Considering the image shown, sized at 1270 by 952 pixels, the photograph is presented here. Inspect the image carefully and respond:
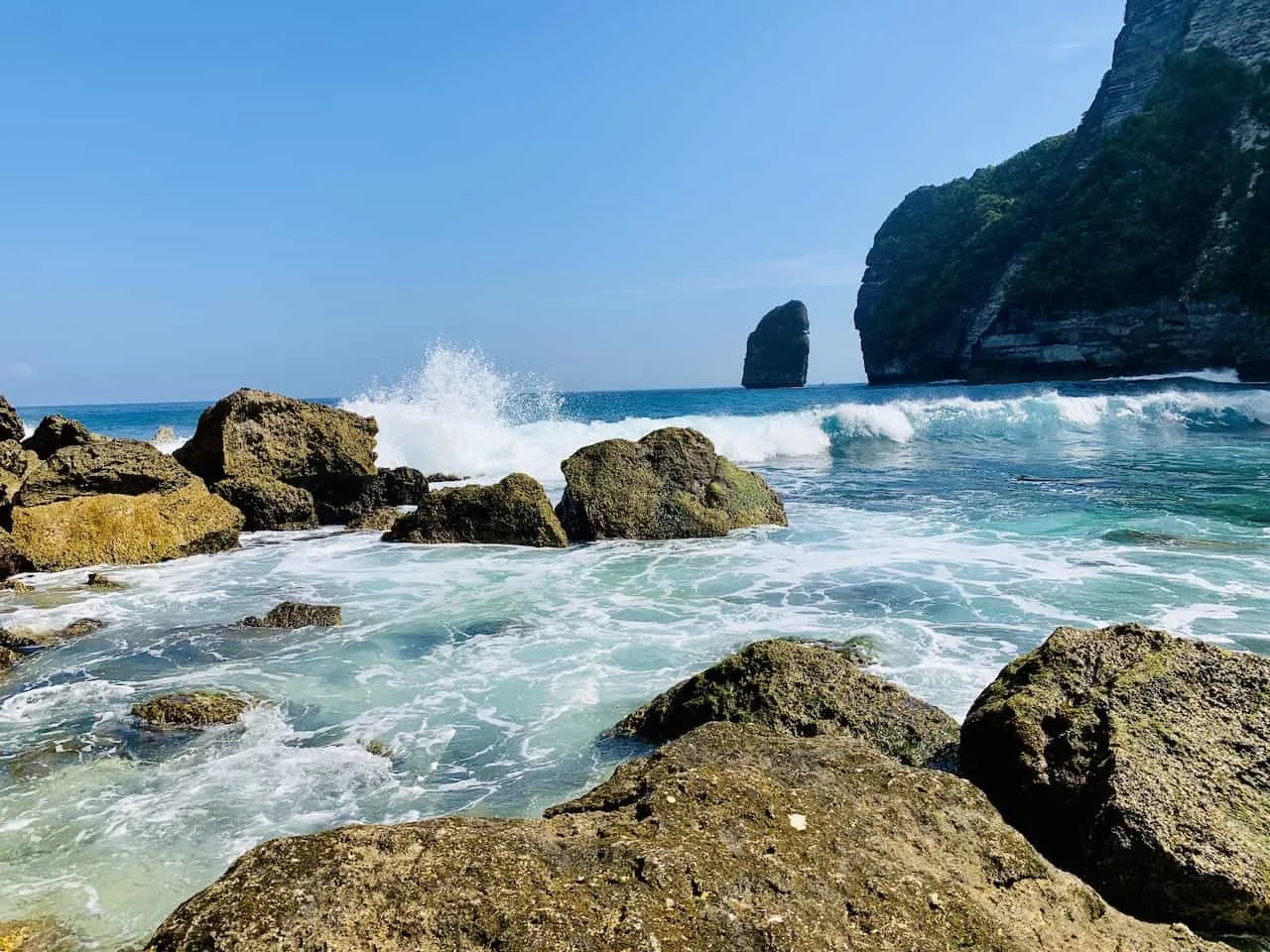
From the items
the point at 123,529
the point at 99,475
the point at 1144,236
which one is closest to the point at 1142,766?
the point at 123,529

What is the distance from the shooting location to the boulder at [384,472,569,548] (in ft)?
36.3

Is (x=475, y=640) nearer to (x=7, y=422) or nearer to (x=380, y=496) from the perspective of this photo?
(x=380, y=496)

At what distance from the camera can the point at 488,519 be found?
37.0 feet

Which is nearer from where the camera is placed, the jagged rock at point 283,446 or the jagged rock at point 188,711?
the jagged rock at point 188,711

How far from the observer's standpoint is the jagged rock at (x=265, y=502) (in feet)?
41.2

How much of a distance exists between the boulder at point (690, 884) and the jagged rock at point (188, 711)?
346 centimetres

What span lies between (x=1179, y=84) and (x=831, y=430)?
4693cm

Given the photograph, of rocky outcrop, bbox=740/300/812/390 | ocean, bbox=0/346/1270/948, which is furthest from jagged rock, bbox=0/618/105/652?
rocky outcrop, bbox=740/300/812/390

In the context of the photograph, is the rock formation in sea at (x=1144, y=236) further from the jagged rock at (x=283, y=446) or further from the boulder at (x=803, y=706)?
the boulder at (x=803, y=706)

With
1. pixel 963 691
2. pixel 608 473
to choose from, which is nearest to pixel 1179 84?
pixel 608 473

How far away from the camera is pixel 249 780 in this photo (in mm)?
4223

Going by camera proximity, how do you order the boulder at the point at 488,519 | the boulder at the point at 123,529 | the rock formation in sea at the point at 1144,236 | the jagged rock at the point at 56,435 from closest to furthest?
the boulder at the point at 123,529 < the boulder at the point at 488,519 < the jagged rock at the point at 56,435 < the rock formation in sea at the point at 1144,236

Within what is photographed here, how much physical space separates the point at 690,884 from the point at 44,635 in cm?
726

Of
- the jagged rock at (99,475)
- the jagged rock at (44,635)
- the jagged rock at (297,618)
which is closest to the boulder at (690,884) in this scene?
the jagged rock at (297,618)
